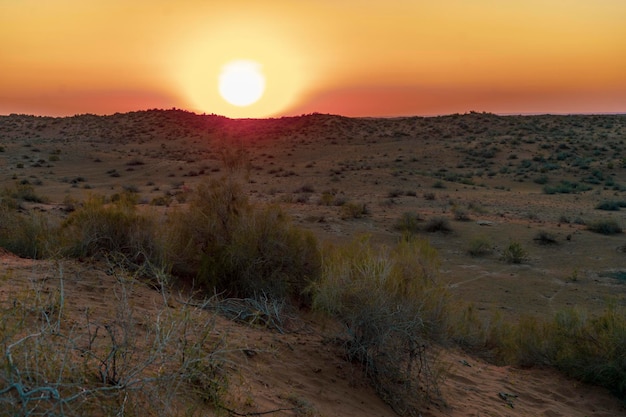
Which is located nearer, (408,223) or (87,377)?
(87,377)

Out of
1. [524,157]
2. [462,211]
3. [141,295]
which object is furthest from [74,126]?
[141,295]

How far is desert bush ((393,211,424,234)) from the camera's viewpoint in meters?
18.8

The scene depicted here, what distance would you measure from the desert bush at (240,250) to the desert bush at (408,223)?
918 cm

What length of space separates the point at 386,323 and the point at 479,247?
1118cm

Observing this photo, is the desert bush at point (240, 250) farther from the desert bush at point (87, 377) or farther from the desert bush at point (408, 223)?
the desert bush at point (408, 223)

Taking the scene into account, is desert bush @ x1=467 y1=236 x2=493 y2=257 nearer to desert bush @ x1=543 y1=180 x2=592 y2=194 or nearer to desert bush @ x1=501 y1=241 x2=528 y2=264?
desert bush @ x1=501 y1=241 x2=528 y2=264

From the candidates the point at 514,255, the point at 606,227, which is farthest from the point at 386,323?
the point at 606,227

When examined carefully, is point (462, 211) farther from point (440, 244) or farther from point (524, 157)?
point (524, 157)

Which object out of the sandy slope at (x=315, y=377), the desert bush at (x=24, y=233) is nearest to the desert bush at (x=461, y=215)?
the sandy slope at (x=315, y=377)

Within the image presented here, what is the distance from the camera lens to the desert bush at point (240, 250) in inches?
368

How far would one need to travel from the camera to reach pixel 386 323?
6.59m

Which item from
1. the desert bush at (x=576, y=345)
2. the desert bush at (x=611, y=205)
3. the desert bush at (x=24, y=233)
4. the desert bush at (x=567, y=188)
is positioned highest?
the desert bush at (x=24, y=233)

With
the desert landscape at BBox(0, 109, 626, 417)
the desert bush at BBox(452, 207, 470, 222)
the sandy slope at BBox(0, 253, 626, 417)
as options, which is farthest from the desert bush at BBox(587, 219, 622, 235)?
the sandy slope at BBox(0, 253, 626, 417)

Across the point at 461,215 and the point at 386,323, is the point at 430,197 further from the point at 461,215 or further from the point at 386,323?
the point at 386,323
